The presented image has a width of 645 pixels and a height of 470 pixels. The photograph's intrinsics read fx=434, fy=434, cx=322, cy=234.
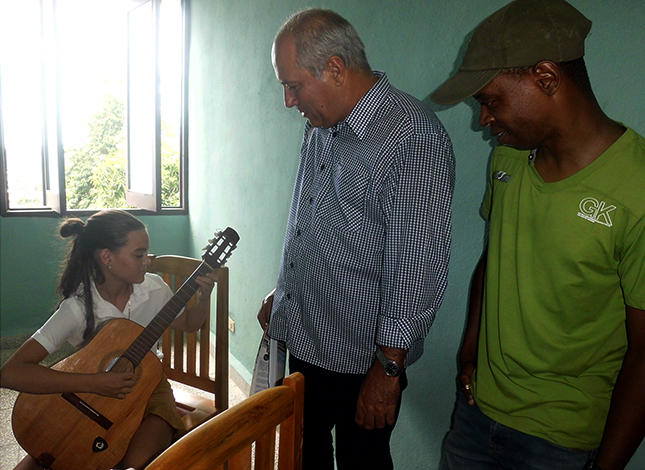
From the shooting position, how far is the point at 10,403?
94.2 inches

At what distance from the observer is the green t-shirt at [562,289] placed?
67 cm

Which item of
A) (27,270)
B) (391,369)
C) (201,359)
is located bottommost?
(27,270)

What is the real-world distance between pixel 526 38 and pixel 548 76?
7 cm

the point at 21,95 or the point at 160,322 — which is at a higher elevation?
the point at 21,95

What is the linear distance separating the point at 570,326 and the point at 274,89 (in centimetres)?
185

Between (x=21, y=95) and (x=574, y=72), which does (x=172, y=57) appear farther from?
(x=574, y=72)

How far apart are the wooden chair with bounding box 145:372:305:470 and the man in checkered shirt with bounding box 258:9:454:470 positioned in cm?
22

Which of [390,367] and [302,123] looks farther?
[302,123]

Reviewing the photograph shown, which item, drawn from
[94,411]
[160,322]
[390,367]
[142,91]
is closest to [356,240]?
[390,367]

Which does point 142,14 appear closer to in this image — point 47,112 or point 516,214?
point 47,112

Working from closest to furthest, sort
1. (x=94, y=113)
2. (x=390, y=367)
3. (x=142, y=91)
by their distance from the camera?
1. (x=390, y=367)
2. (x=142, y=91)
3. (x=94, y=113)

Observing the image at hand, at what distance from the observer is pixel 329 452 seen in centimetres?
123

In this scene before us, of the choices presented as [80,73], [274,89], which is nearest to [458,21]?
[274,89]

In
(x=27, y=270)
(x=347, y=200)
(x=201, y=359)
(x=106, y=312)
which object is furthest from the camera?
(x=27, y=270)
